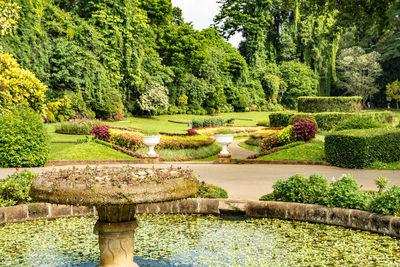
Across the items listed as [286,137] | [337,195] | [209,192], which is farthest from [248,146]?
[337,195]

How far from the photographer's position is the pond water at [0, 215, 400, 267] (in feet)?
15.6

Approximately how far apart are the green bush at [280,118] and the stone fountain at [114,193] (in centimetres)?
2114

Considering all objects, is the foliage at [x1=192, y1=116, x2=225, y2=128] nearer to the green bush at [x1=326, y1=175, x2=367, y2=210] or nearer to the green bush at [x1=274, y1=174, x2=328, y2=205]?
the green bush at [x1=274, y1=174, x2=328, y2=205]

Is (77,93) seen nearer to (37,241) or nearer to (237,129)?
(237,129)

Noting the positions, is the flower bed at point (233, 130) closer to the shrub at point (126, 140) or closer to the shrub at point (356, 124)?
the shrub at point (126, 140)

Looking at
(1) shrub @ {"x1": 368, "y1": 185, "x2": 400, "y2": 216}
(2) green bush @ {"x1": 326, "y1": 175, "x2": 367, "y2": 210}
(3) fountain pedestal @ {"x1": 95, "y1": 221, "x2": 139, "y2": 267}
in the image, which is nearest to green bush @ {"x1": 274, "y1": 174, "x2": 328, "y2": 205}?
(2) green bush @ {"x1": 326, "y1": 175, "x2": 367, "y2": 210}

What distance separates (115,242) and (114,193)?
2.69 ft

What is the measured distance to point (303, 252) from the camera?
4.98 m

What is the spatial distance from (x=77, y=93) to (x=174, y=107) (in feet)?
38.3

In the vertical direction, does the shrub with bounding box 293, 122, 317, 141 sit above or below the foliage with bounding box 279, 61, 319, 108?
below

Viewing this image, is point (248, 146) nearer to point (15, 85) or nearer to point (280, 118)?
point (280, 118)

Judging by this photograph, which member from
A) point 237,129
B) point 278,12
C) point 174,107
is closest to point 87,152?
point 237,129

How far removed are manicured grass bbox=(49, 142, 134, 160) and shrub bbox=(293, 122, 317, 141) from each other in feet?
20.4

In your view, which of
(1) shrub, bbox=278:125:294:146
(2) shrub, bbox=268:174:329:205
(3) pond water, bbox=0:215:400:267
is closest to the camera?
(3) pond water, bbox=0:215:400:267
